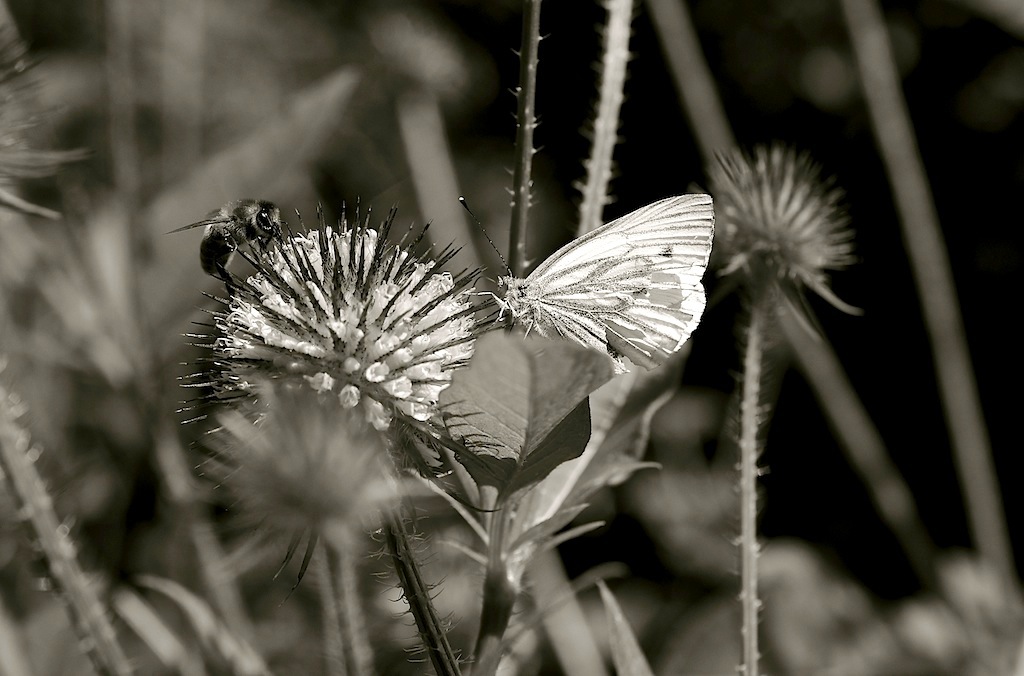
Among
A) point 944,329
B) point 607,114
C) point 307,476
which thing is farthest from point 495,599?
point 944,329

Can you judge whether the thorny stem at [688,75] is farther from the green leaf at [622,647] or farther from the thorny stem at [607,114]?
the green leaf at [622,647]

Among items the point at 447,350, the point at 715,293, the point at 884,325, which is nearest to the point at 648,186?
the point at 884,325

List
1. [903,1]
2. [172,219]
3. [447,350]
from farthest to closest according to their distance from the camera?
[903,1], [172,219], [447,350]

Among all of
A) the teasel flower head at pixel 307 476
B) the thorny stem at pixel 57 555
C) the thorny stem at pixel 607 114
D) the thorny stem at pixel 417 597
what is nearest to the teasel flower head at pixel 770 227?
the thorny stem at pixel 607 114

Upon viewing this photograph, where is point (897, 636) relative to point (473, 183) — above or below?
below

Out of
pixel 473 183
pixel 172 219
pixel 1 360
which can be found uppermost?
pixel 473 183

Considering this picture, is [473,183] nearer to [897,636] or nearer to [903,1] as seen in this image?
[903,1]

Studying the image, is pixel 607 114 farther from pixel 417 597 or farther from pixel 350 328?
pixel 417 597

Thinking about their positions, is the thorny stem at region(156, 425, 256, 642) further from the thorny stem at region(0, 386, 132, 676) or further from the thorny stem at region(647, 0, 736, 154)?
the thorny stem at region(647, 0, 736, 154)
